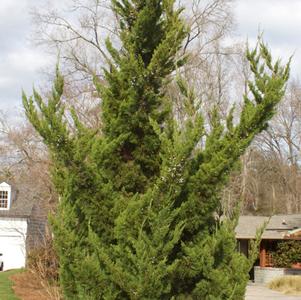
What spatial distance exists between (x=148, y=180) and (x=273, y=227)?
2381 cm

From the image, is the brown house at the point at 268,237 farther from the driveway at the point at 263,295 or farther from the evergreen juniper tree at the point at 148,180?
the evergreen juniper tree at the point at 148,180

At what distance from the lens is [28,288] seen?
60.4 feet

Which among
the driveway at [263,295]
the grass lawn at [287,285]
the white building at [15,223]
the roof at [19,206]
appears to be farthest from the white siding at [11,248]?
the grass lawn at [287,285]

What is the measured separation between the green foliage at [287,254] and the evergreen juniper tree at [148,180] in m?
21.7

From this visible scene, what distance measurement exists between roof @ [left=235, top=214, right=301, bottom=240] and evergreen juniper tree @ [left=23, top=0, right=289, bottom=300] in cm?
2076

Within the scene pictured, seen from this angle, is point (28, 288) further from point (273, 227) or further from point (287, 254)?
point (273, 227)

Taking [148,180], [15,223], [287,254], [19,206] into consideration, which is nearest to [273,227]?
[287,254]

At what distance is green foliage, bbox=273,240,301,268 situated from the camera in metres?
26.8

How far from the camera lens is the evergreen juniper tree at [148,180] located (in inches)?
221

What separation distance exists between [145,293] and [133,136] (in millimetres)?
2343

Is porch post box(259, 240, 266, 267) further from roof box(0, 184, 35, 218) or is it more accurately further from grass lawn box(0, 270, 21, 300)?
roof box(0, 184, 35, 218)

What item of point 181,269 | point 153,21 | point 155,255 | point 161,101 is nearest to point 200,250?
point 181,269

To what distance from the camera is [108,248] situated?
6.14 metres

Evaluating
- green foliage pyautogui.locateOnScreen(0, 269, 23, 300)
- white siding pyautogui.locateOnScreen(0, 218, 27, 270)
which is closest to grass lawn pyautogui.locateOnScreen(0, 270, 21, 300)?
green foliage pyautogui.locateOnScreen(0, 269, 23, 300)
